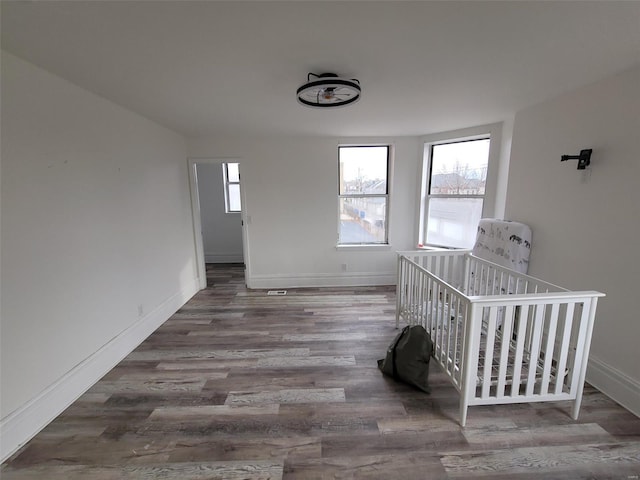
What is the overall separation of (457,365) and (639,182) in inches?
65.4

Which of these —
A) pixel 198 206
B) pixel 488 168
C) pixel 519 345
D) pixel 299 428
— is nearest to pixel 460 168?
pixel 488 168

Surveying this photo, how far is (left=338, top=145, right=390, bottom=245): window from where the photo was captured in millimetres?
4066

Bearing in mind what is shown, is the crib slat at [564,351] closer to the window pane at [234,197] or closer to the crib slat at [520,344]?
the crib slat at [520,344]

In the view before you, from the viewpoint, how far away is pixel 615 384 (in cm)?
188

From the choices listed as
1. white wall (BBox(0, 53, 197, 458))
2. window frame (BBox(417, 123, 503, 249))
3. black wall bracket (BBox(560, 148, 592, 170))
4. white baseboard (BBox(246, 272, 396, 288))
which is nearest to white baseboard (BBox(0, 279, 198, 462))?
white wall (BBox(0, 53, 197, 458))

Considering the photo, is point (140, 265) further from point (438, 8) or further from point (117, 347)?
point (438, 8)

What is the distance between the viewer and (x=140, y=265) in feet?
8.90

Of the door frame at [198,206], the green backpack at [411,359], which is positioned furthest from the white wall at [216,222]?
the green backpack at [411,359]

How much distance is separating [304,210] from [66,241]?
2701mm

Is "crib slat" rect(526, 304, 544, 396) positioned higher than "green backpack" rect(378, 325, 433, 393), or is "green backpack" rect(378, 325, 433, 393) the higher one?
"crib slat" rect(526, 304, 544, 396)

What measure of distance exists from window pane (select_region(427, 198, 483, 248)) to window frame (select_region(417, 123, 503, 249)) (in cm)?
6

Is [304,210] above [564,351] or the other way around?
above

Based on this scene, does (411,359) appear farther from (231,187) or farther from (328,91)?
(231,187)

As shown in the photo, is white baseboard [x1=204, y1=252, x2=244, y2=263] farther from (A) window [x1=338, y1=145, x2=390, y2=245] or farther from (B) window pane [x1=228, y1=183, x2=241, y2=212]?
(A) window [x1=338, y1=145, x2=390, y2=245]
